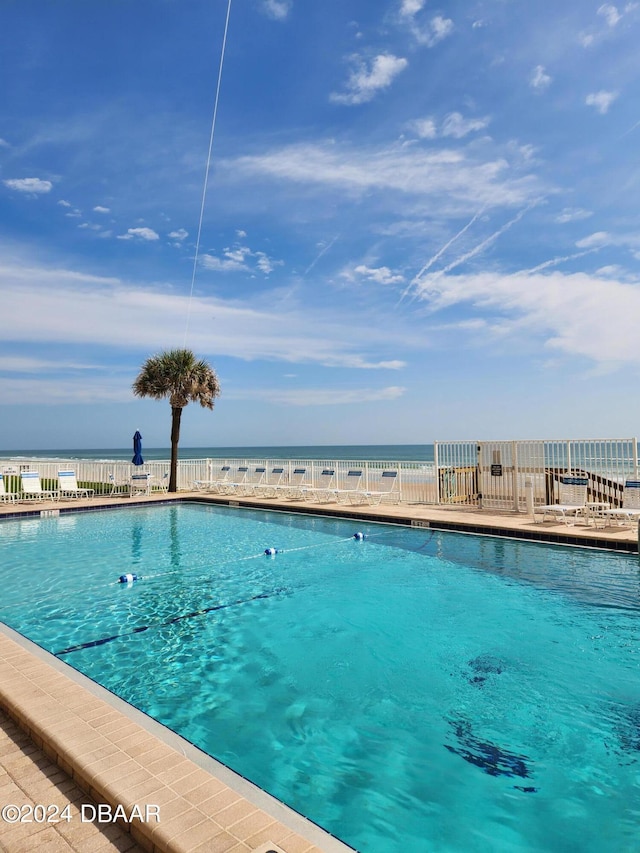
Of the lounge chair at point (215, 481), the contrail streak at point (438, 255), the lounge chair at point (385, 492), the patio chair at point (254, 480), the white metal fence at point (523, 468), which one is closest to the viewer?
the white metal fence at point (523, 468)

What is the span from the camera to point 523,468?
11070 mm

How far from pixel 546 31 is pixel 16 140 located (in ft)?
34.1

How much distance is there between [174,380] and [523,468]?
430 inches

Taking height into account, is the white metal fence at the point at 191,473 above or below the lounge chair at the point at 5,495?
above

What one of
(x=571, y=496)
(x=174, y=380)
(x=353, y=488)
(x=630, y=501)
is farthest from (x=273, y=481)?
(x=630, y=501)

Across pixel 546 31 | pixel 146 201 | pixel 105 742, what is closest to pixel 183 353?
pixel 146 201

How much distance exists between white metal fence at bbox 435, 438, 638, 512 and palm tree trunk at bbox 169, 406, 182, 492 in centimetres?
870

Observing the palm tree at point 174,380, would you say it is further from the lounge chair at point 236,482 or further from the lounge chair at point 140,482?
the lounge chair at point 236,482

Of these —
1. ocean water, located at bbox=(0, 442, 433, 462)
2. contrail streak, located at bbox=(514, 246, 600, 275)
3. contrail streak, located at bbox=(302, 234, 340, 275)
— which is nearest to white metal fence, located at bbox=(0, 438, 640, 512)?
contrail streak, located at bbox=(514, 246, 600, 275)

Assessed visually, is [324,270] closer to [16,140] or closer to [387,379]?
[16,140]

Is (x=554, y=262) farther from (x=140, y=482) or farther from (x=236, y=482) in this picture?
(x=140, y=482)

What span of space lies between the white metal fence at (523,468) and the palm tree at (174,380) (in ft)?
27.1

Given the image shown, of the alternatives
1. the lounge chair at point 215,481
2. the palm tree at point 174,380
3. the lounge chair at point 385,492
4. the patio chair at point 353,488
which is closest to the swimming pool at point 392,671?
the lounge chair at point 385,492

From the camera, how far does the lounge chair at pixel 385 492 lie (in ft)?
43.1
